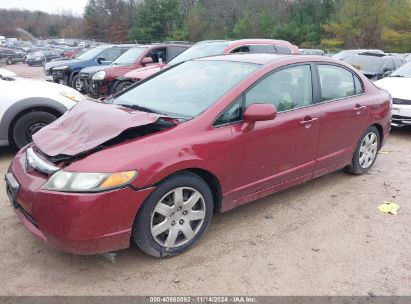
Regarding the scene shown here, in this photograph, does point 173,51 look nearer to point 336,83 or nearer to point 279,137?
point 336,83

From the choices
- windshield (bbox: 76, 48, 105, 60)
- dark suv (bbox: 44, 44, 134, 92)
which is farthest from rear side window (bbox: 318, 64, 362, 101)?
windshield (bbox: 76, 48, 105, 60)

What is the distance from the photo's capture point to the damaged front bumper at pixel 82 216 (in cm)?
268

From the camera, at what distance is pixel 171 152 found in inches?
118

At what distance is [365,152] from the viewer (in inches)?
199

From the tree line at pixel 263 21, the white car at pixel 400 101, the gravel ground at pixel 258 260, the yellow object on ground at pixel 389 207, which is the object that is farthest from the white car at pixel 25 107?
the tree line at pixel 263 21

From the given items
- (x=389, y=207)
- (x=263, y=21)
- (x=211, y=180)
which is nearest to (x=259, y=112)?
(x=211, y=180)

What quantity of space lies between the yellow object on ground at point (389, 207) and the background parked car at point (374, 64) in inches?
311

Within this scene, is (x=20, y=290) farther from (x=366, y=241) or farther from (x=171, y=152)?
(x=366, y=241)

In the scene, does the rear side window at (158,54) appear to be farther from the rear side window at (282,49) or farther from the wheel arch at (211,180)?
the wheel arch at (211,180)

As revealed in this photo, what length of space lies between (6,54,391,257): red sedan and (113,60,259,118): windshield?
1 centimetres

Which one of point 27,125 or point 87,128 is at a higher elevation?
point 87,128

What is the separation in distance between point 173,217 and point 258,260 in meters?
0.77

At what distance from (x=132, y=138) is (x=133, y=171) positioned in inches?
14.8

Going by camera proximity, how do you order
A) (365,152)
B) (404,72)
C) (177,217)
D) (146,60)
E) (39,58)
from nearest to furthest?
1. (177,217)
2. (365,152)
3. (404,72)
4. (146,60)
5. (39,58)
